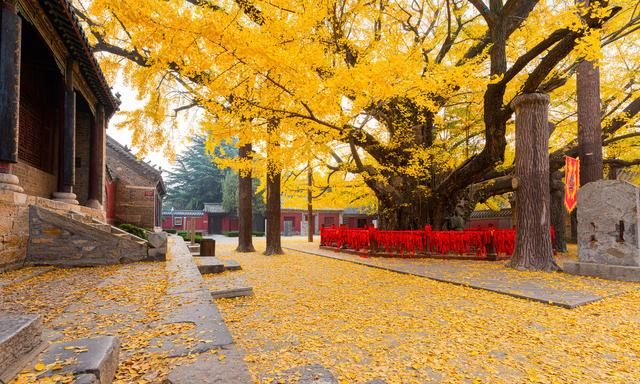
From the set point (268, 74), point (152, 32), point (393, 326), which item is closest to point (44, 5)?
point (152, 32)

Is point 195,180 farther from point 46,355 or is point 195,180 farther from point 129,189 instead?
point 46,355

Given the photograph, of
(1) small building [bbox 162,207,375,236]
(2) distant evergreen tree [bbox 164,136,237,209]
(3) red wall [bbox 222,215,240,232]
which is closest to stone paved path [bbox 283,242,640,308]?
(1) small building [bbox 162,207,375,236]

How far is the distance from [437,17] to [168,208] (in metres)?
51.6

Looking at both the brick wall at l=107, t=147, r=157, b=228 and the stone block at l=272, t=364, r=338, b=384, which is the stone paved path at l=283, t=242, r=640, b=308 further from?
the brick wall at l=107, t=147, r=157, b=228

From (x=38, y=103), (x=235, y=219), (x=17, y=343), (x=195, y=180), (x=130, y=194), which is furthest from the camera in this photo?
(x=195, y=180)

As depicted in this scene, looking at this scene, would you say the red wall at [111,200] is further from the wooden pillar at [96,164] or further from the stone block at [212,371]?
the stone block at [212,371]

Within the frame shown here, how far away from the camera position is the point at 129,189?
65.8ft

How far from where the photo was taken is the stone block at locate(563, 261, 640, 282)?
284 inches

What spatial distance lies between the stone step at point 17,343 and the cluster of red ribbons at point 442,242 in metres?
10.8

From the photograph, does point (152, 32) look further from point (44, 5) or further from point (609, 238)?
point (609, 238)

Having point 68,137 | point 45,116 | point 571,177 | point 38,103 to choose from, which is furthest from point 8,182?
point 571,177

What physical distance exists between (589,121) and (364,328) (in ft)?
34.4

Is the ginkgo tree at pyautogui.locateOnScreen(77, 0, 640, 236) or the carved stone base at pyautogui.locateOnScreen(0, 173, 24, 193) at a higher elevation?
the ginkgo tree at pyautogui.locateOnScreen(77, 0, 640, 236)

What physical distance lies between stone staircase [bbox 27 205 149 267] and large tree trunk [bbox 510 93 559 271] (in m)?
9.81
